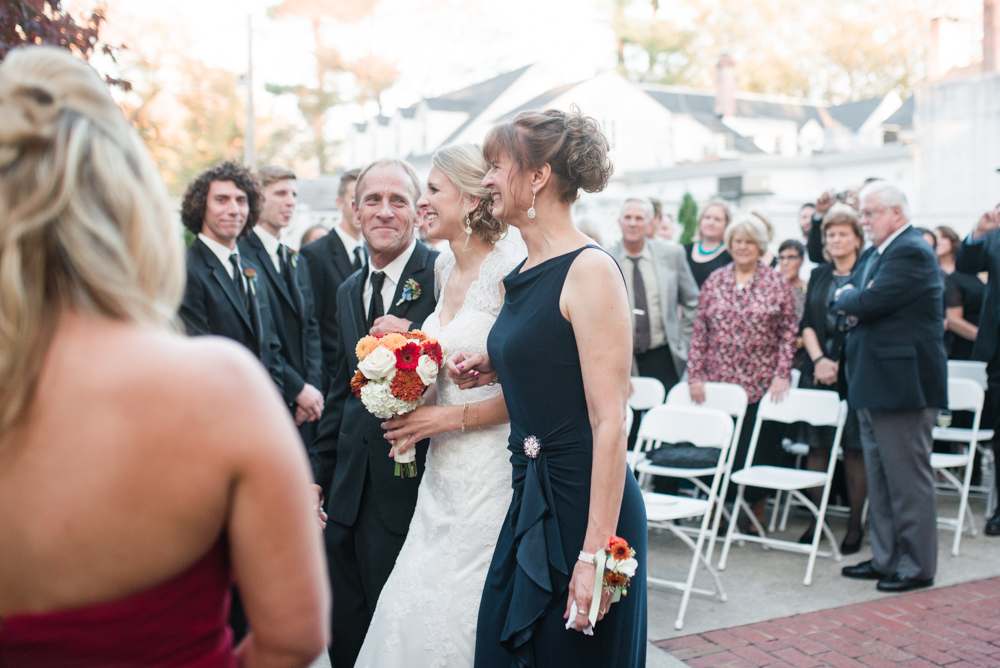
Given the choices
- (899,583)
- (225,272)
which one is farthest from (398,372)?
(899,583)

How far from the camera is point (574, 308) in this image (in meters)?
2.39

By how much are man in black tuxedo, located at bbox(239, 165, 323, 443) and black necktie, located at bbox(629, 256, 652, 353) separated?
8.68 ft

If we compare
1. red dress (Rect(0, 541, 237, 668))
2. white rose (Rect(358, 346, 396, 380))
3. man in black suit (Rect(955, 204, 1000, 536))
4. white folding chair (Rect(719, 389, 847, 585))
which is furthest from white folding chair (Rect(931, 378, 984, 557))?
red dress (Rect(0, 541, 237, 668))

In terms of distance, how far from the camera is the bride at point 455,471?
9.56 feet

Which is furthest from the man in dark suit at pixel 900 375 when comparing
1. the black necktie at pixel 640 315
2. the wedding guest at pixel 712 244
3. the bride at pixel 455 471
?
the bride at pixel 455 471

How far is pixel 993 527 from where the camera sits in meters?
6.38

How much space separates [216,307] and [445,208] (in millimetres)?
1876

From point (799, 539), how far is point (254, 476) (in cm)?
585

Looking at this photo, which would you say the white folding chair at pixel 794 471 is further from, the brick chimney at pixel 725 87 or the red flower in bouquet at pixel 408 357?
the brick chimney at pixel 725 87

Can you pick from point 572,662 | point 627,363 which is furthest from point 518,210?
point 572,662

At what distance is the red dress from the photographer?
114cm

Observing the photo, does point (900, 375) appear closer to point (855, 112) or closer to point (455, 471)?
point (455, 471)

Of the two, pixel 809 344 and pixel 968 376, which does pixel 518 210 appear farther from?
pixel 968 376

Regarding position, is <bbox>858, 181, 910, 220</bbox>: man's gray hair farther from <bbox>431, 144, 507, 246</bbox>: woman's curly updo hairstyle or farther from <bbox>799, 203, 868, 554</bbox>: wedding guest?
<bbox>431, 144, 507, 246</bbox>: woman's curly updo hairstyle
